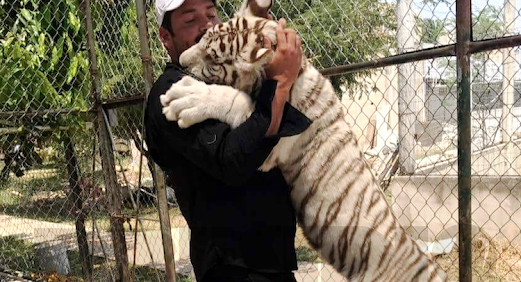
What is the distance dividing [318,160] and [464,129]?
0.69 metres

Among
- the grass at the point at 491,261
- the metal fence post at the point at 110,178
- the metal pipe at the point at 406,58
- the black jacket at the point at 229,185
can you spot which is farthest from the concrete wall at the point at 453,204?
the black jacket at the point at 229,185

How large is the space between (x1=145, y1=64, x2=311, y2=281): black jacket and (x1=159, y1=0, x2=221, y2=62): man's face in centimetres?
10

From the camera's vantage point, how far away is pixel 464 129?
6.65 feet

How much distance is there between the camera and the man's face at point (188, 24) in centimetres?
165

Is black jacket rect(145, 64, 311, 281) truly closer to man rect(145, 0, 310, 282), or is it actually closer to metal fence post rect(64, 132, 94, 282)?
man rect(145, 0, 310, 282)

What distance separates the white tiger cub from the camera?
161 centimetres

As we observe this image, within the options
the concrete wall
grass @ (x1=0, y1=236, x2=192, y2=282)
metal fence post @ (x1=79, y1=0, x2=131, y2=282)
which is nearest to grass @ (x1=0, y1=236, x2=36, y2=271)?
grass @ (x1=0, y1=236, x2=192, y2=282)

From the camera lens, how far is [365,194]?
1804 mm

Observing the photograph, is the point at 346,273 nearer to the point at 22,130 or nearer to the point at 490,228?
the point at 22,130

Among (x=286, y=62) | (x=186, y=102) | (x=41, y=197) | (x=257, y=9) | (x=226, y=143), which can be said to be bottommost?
(x=41, y=197)

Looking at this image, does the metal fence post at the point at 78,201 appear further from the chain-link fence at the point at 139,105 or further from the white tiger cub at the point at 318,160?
the white tiger cub at the point at 318,160

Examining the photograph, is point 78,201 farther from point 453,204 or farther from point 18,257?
point 453,204

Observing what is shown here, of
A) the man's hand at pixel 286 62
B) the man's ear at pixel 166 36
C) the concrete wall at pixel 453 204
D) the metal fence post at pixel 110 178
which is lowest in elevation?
the concrete wall at pixel 453 204

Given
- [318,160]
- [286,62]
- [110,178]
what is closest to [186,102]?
[286,62]
